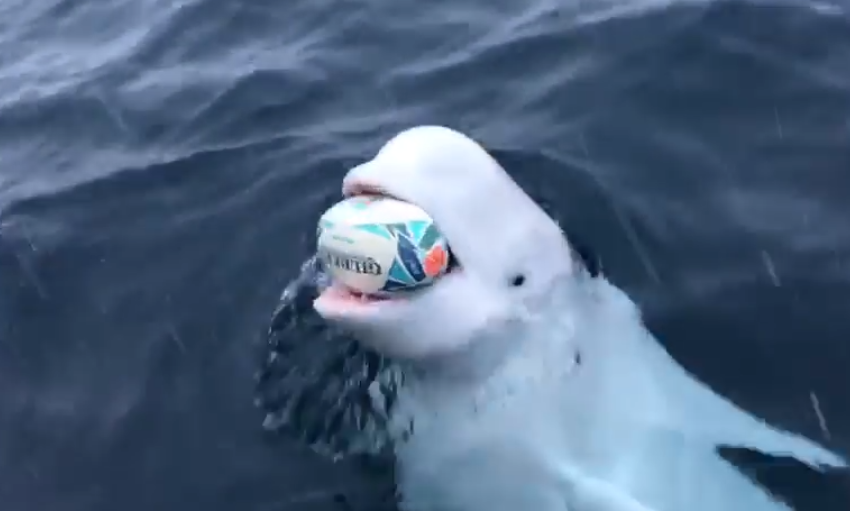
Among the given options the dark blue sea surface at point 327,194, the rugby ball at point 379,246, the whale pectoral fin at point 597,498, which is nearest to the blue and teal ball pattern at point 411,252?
the rugby ball at point 379,246

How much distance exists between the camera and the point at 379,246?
212 inches

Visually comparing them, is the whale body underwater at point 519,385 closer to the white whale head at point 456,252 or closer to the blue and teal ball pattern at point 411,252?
the white whale head at point 456,252

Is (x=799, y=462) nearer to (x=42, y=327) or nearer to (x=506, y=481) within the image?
(x=506, y=481)

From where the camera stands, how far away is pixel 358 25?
37.8 ft

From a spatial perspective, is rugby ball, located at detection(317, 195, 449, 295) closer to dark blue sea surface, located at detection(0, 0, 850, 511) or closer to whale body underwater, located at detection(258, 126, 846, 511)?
whale body underwater, located at detection(258, 126, 846, 511)

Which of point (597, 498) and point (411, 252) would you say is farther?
point (597, 498)

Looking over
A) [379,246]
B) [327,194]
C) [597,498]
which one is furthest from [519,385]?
[327,194]

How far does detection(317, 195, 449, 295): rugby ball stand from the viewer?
5414mm

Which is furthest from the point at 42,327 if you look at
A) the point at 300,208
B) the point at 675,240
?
the point at 675,240

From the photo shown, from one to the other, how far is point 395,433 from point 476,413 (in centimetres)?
56

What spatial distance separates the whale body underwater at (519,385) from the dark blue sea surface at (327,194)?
41 centimetres

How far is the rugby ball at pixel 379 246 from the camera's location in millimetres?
5414

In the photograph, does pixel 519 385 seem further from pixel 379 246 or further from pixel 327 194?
pixel 327 194

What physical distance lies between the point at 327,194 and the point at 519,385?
3165 millimetres
